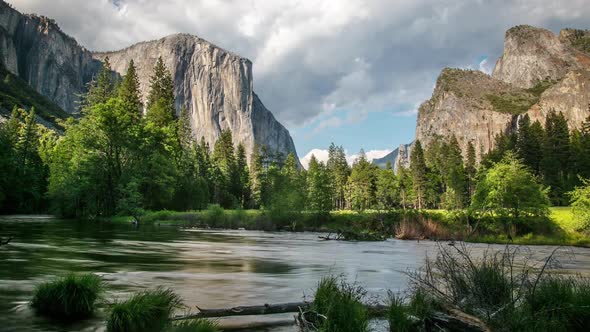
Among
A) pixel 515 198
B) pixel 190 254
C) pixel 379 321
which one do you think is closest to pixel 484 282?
pixel 379 321

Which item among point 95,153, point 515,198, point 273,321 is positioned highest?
point 95,153

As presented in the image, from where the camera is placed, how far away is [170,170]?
203ft

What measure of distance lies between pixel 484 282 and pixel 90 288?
6925 millimetres

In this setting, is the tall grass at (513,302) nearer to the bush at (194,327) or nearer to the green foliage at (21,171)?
the bush at (194,327)

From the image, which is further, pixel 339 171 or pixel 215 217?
pixel 339 171

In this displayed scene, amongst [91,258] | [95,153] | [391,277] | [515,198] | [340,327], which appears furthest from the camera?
[95,153]

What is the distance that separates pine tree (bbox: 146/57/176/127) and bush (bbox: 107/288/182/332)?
6679cm

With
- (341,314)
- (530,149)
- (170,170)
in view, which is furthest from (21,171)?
(530,149)

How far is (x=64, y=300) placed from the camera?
794 cm

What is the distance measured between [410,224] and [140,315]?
37.2 metres

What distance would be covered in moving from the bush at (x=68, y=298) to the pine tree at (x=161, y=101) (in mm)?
64772

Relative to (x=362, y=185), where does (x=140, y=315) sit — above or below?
below

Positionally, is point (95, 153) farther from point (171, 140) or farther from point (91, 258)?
point (91, 258)

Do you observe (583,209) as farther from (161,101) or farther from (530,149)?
(530,149)
